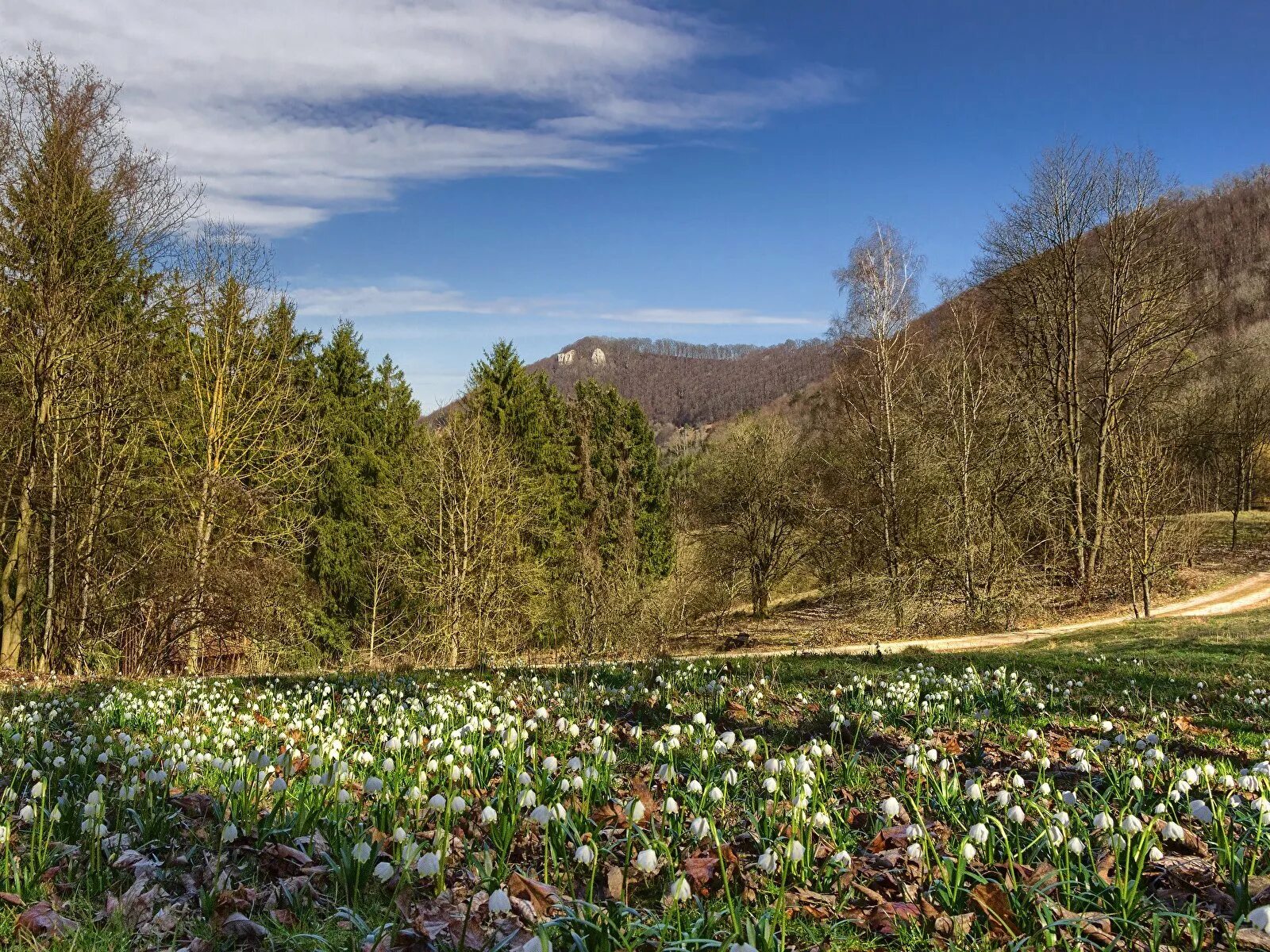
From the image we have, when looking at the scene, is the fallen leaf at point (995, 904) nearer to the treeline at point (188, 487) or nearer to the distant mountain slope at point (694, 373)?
the treeline at point (188, 487)

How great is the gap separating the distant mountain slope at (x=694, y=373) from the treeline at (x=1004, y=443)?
248 ft

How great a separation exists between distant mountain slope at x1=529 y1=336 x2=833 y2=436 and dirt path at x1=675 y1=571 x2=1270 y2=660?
8703 cm

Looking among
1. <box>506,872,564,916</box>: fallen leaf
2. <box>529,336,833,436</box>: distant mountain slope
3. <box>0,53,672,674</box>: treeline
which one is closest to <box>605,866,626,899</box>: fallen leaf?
<box>506,872,564,916</box>: fallen leaf

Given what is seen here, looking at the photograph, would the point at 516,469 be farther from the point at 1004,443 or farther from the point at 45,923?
the point at 45,923

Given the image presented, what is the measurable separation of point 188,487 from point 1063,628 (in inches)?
858

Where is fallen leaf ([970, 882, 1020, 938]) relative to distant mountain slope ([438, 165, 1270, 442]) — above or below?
below

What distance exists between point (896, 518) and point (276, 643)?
18.9 m

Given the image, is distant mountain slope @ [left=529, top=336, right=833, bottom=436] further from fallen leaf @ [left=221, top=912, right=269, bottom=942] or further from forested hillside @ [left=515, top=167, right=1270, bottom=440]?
fallen leaf @ [left=221, top=912, right=269, bottom=942]

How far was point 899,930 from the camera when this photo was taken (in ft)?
10.5

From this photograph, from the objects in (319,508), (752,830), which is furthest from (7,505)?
(752,830)

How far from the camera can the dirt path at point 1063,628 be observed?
16266mm

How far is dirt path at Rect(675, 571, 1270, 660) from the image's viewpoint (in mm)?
16266

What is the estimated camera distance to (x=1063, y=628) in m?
20.8

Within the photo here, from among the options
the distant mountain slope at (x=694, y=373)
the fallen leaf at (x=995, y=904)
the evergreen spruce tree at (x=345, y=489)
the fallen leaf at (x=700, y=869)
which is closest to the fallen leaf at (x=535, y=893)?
the fallen leaf at (x=700, y=869)
